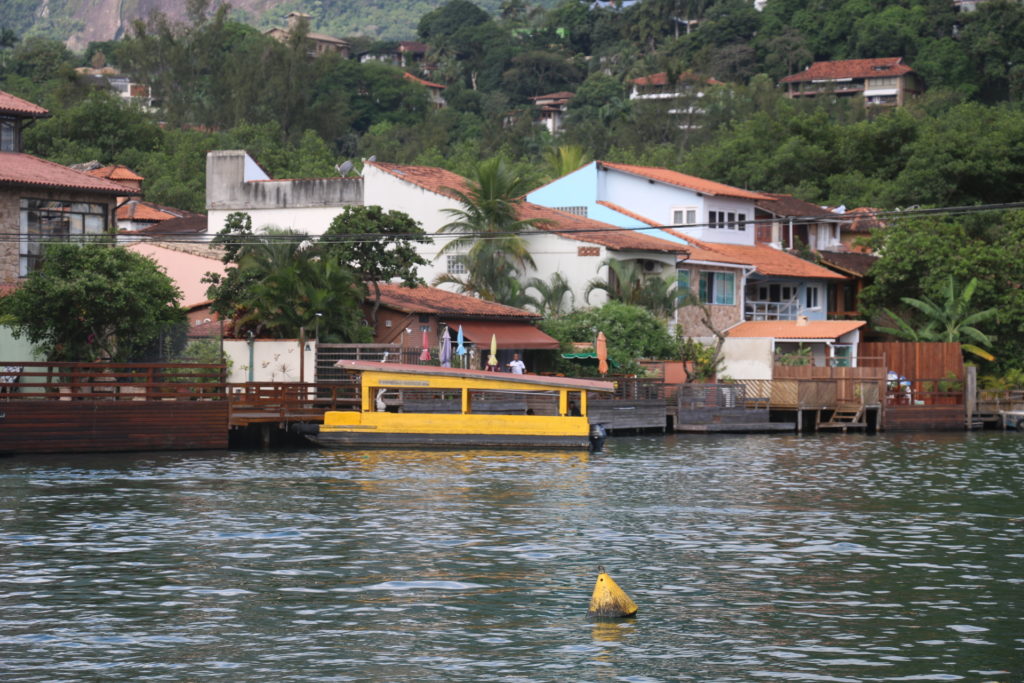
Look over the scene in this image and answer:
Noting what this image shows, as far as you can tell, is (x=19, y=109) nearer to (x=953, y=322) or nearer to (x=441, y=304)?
(x=441, y=304)

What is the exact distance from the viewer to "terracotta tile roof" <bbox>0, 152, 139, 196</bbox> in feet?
157

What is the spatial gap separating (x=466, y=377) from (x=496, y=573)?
69.3ft

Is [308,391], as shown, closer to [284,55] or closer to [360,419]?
[360,419]

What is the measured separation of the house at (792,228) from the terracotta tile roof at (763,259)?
1.86 metres

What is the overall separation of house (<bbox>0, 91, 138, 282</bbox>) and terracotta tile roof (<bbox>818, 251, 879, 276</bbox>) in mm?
36695

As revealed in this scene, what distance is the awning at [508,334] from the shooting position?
5338 cm

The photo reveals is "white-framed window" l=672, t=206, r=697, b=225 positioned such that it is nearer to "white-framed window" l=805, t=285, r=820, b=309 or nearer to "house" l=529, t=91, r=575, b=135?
"white-framed window" l=805, t=285, r=820, b=309

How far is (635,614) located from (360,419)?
81.1 ft

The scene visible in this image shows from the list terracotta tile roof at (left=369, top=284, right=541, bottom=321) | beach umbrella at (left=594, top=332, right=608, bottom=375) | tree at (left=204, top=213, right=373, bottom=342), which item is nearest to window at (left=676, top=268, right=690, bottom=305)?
terracotta tile roof at (left=369, top=284, right=541, bottom=321)

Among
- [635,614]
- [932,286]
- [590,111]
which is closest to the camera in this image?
[635,614]

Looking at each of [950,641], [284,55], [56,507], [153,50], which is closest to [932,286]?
[56,507]

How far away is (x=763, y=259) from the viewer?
69.5 m

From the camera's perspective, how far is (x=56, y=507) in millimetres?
27859

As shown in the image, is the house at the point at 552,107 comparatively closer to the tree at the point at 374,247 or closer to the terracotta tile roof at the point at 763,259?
the terracotta tile roof at the point at 763,259
